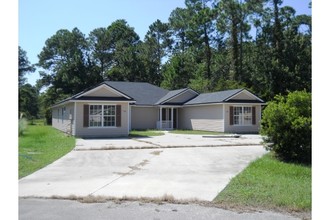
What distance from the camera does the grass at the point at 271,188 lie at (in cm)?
589

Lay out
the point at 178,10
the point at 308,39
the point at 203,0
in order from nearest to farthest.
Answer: the point at 308,39, the point at 203,0, the point at 178,10

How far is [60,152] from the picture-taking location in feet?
43.1

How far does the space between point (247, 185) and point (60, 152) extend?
826 cm

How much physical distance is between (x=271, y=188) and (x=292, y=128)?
151 inches

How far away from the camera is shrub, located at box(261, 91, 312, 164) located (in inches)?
403

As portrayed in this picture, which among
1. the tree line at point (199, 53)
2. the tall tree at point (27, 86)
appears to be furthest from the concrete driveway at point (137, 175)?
the tall tree at point (27, 86)

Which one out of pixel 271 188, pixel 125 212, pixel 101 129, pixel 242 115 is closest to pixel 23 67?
pixel 101 129

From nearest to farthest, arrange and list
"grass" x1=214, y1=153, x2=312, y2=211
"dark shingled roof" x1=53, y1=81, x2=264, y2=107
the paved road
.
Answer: the paved road
"grass" x1=214, y1=153, x2=312, y2=211
"dark shingled roof" x1=53, y1=81, x2=264, y2=107

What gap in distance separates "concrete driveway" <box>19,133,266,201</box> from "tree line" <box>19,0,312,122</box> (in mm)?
27643

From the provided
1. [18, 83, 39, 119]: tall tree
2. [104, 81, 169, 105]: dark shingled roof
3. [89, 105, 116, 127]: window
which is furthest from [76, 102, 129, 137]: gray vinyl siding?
[18, 83, 39, 119]: tall tree

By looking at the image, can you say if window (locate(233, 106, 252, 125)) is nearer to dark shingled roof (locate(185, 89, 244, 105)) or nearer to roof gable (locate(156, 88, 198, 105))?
dark shingled roof (locate(185, 89, 244, 105))

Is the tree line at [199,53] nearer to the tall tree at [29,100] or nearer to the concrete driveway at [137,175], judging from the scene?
the tall tree at [29,100]
